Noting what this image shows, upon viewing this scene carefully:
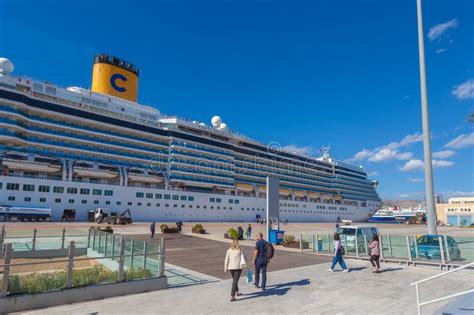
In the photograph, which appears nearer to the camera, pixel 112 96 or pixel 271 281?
pixel 271 281

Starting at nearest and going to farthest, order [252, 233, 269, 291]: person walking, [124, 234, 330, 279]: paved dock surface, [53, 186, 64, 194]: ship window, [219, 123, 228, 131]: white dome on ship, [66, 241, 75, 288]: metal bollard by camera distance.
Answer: [66, 241, 75, 288]: metal bollard < [252, 233, 269, 291]: person walking < [124, 234, 330, 279]: paved dock surface < [53, 186, 64, 194]: ship window < [219, 123, 228, 131]: white dome on ship

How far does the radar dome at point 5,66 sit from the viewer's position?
43031 mm

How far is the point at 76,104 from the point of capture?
A: 47594mm

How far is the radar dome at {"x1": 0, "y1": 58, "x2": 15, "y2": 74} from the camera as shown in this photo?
4303 cm

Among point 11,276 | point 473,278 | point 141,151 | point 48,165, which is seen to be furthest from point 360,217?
point 11,276

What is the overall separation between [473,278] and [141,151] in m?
48.1

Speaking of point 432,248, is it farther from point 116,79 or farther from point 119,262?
point 116,79

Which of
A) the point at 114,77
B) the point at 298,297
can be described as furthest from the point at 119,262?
the point at 114,77

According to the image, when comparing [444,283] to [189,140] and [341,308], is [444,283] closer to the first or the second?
[341,308]

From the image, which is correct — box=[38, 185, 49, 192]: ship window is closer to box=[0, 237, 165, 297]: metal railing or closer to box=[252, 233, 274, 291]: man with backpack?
box=[0, 237, 165, 297]: metal railing

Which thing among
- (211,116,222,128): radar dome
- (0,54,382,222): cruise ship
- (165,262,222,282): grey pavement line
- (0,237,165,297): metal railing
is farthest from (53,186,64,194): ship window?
(0,237,165,297): metal railing

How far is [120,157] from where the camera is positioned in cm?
4900

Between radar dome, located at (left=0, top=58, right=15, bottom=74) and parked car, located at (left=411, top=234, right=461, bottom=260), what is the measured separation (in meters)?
51.8

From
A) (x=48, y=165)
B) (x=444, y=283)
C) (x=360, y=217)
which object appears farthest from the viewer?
(x=360, y=217)
